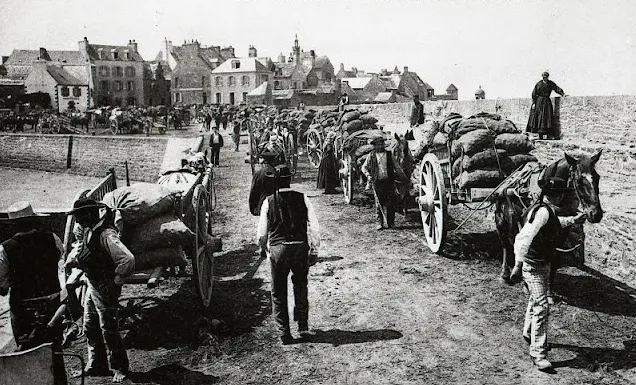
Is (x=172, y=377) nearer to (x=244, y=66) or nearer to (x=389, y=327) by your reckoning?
(x=389, y=327)

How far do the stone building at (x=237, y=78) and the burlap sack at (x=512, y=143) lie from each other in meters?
72.9

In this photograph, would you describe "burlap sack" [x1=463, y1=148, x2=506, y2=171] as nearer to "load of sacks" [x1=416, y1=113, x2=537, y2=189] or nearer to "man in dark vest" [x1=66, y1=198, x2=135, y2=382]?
"load of sacks" [x1=416, y1=113, x2=537, y2=189]

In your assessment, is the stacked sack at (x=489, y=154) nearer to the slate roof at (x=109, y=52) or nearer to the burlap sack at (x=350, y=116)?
the burlap sack at (x=350, y=116)

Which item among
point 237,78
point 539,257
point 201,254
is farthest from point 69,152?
point 237,78

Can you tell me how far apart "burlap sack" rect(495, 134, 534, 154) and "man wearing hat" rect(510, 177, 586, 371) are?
2.71 meters

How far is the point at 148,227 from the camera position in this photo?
5.81m

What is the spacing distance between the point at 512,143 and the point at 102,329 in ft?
19.2

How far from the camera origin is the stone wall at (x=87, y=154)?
27516 millimetres

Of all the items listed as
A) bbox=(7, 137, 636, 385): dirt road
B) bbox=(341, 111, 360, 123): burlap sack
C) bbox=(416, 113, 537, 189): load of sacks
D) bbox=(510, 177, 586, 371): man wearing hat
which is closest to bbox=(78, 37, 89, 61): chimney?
bbox=(341, 111, 360, 123): burlap sack

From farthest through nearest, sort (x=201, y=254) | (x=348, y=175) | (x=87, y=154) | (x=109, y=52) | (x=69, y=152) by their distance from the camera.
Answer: (x=109, y=52) → (x=69, y=152) → (x=87, y=154) → (x=348, y=175) → (x=201, y=254)

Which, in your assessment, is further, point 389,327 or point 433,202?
point 433,202

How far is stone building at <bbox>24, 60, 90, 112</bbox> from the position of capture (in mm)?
62219

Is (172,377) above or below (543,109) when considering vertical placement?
below

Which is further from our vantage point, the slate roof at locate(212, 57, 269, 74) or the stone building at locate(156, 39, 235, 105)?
the stone building at locate(156, 39, 235, 105)
